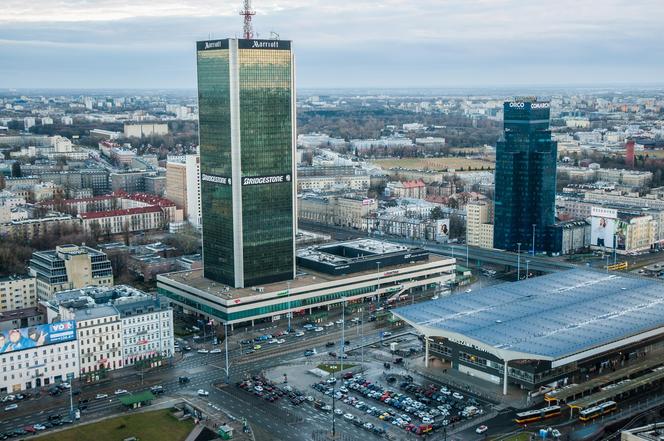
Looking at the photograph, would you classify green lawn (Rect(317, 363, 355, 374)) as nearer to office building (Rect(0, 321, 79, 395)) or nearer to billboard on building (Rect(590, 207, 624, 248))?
office building (Rect(0, 321, 79, 395))

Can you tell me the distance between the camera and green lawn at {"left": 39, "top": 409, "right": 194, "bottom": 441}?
169 ft

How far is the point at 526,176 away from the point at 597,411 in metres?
56.5

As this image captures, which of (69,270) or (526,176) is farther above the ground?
(526,176)

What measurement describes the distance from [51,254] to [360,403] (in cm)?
4369

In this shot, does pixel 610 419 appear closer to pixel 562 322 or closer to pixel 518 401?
pixel 518 401

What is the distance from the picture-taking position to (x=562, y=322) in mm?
64375

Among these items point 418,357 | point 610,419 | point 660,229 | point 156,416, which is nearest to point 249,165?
point 418,357

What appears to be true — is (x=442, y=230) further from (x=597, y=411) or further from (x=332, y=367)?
(x=597, y=411)

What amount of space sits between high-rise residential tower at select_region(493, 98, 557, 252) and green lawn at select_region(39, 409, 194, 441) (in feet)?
215

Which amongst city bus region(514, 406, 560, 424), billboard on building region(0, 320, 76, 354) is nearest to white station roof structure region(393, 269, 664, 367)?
city bus region(514, 406, 560, 424)

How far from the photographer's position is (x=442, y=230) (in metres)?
119

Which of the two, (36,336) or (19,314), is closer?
(36,336)

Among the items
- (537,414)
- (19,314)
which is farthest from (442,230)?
(537,414)

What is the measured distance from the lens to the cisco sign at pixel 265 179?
78062 millimetres
